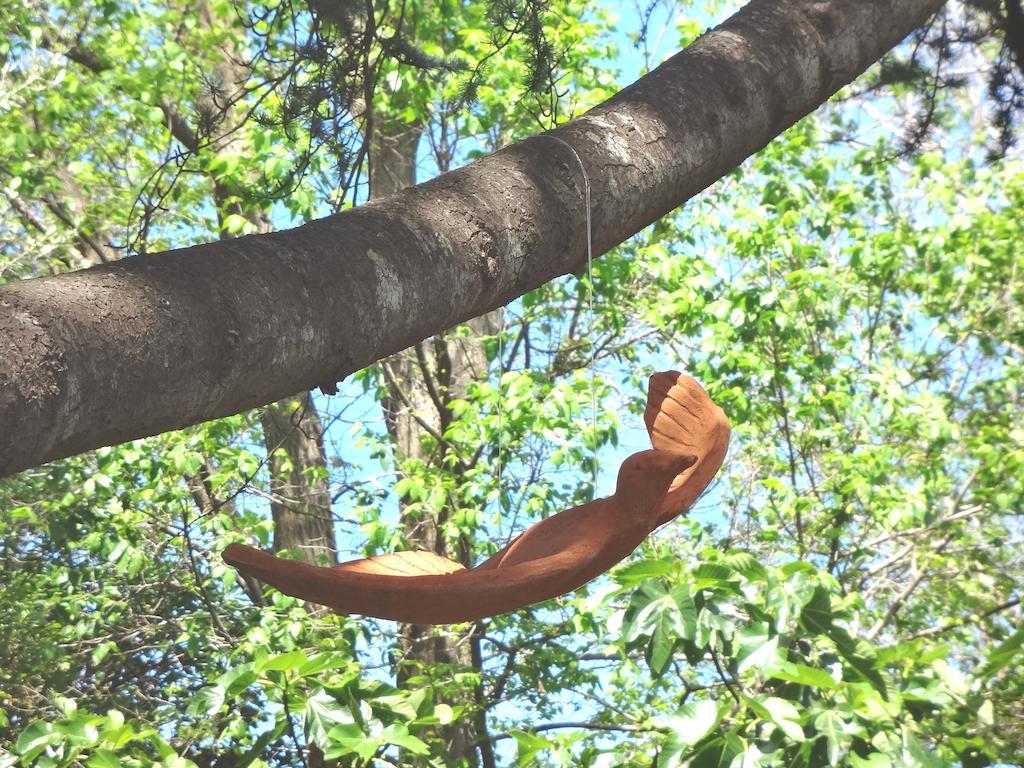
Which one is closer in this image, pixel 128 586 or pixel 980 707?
pixel 980 707

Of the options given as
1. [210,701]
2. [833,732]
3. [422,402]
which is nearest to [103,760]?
[210,701]

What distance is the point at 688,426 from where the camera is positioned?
1.90 m

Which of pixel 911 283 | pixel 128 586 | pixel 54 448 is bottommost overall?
pixel 54 448

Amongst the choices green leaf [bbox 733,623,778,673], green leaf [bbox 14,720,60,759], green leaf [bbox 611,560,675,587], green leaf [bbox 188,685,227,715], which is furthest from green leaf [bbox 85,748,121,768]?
green leaf [bbox 733,623,778,673]

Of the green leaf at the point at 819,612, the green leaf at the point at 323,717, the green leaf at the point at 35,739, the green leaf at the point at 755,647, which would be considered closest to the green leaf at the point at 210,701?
the green leaf at the point at 323,717

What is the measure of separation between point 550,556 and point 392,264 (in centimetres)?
45

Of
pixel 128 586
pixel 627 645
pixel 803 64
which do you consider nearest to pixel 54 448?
pixel 803 64

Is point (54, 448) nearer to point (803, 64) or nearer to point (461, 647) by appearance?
point (803, 64)

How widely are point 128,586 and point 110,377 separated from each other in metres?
4.70

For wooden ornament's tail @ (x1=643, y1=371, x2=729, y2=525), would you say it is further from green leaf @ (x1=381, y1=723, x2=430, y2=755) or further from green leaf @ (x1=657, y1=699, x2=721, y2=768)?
green leaf @ (x1=381, y1=723, x2=430, y2=755)

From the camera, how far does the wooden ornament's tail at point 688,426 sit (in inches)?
74.2

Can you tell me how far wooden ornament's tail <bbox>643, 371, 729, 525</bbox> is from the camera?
1885mm

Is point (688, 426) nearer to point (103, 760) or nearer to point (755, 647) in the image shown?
point (755, 647)

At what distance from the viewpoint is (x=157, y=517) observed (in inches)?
206
